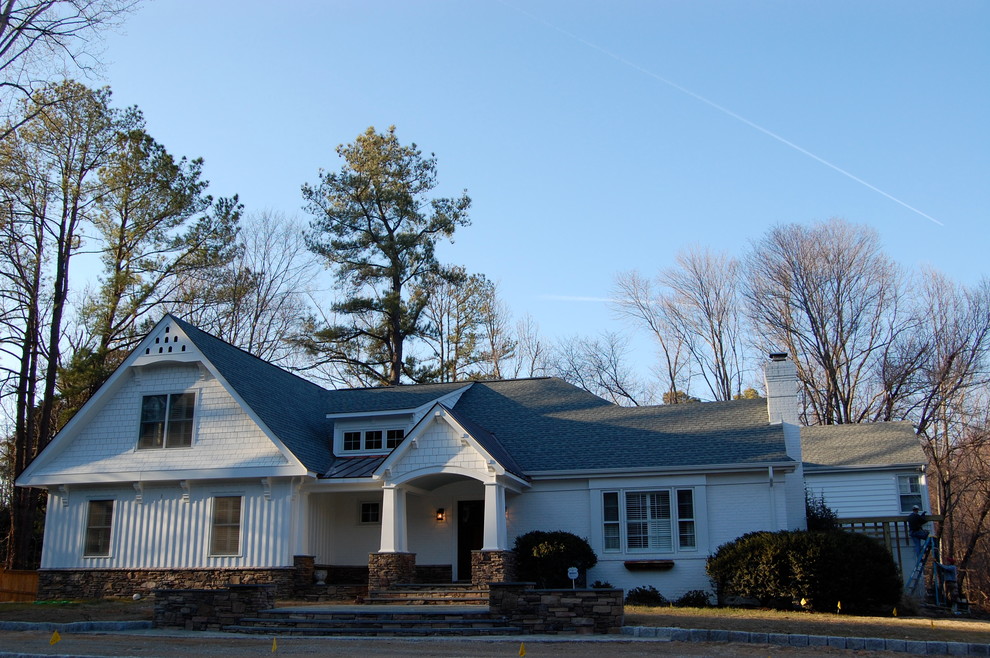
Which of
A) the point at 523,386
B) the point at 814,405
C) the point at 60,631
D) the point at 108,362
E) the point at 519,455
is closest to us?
the point at 60,631

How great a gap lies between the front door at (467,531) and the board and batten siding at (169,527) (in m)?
3.98

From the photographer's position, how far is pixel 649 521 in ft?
63.4

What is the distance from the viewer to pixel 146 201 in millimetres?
29312

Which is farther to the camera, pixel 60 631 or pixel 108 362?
pixel 108 362

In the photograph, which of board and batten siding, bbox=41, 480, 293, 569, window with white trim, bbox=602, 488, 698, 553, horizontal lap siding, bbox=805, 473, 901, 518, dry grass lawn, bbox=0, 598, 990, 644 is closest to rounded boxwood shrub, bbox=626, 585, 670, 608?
window with white trim, bbox=602, 488, 698, 553

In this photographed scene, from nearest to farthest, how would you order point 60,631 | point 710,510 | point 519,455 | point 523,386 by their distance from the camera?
point 60,631 < point 710,510 < point 519,455 < point 523,386

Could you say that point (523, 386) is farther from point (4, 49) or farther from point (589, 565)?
point (4, 49)

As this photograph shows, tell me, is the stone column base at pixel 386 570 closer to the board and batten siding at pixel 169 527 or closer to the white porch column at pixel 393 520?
the white porch column at pixel 393 520

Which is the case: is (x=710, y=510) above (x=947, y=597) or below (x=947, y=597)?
above

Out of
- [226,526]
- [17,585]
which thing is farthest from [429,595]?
[17,585]

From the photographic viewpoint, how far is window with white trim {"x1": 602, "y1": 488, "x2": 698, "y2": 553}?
19.1 m

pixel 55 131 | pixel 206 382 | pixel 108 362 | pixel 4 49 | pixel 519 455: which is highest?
pixel 55 131

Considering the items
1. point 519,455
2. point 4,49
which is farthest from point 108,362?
point 519,455

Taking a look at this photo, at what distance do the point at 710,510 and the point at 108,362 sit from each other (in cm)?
2037
